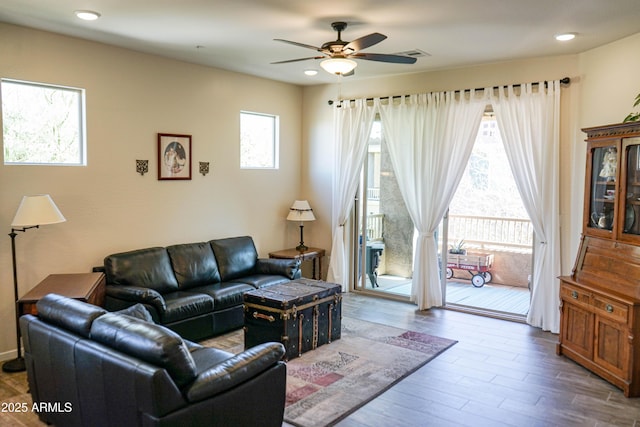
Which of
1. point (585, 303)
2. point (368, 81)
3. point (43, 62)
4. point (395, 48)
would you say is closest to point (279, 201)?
point (368, 81)

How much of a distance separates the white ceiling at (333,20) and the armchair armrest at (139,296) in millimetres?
2287

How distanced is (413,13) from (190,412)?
10.3 feet

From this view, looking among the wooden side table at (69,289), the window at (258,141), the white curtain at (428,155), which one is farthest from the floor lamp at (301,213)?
the wooden side table at (69,289)

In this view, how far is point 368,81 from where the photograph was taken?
649cm

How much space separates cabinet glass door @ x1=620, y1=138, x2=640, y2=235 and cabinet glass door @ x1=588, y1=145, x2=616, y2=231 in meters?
0.11

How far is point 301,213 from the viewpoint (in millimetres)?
Result: 6730

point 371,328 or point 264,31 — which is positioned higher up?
point 264,31

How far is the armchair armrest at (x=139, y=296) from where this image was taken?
4.29 m

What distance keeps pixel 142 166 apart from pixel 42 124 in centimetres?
100

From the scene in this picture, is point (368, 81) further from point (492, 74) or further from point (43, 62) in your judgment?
point (43, 62)

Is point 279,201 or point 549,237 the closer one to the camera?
point 549,237

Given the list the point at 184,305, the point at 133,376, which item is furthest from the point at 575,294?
the point at 133,376

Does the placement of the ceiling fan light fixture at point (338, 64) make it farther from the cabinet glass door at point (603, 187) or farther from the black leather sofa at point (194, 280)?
the black leather sofa at point (194, 280)

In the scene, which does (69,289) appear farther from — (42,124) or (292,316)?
(292,316)
